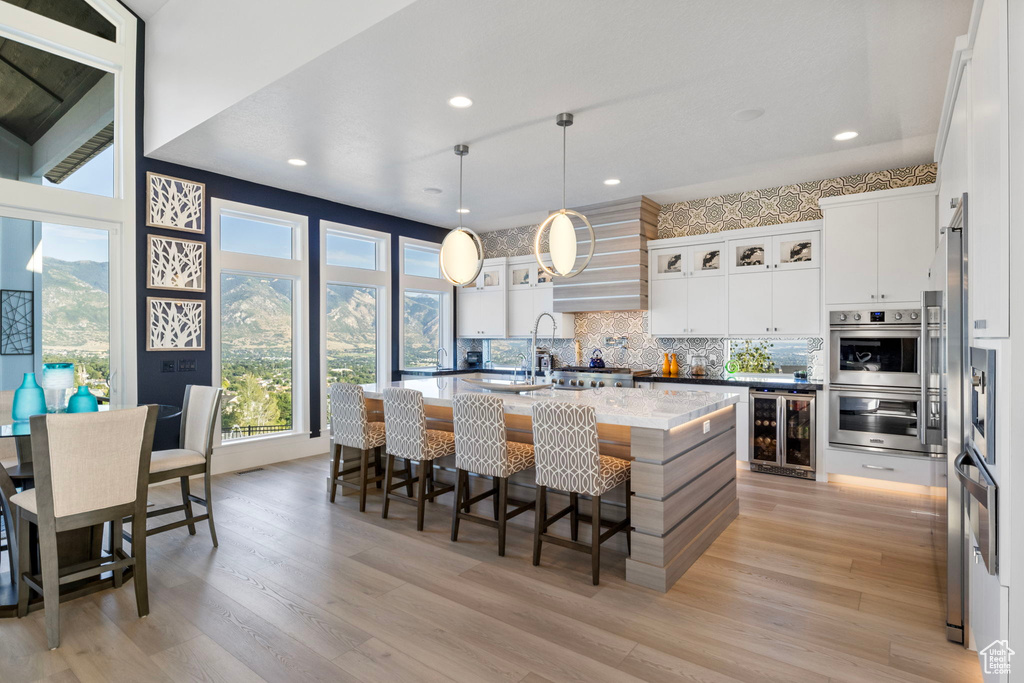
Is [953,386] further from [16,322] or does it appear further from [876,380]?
[16,322]

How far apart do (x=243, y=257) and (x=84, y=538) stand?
316 centimetres

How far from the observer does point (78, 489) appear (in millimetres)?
2311

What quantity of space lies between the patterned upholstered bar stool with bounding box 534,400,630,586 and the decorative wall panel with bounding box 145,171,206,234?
12.9 feet

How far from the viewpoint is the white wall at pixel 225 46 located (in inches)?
113

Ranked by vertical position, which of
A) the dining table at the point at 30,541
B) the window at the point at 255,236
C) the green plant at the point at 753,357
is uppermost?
the window at the point at 255,236

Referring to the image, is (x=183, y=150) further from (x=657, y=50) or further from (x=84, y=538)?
(x=657, y=50)

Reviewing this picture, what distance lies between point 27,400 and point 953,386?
13.8 ft

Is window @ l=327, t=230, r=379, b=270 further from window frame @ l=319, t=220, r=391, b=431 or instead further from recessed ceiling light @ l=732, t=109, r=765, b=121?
recessed ceiling light @ l=732, t=109, r=765, b=121

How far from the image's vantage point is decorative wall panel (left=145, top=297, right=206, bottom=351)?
4.61 metres

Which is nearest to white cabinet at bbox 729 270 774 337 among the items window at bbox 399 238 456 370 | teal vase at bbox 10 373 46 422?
window at bbox 399 238 456 370

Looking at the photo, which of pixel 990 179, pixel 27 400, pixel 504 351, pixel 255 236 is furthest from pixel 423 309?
pixel 990 179

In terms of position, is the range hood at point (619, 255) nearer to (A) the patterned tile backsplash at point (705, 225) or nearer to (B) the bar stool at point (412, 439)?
(A) the patterned tile backsplash at point (705, 225)

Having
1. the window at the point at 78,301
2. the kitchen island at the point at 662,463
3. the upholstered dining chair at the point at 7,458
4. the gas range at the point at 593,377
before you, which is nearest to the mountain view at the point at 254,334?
the window at the point at 78,301

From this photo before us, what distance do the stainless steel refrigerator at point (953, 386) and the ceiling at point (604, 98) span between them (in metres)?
1.25
